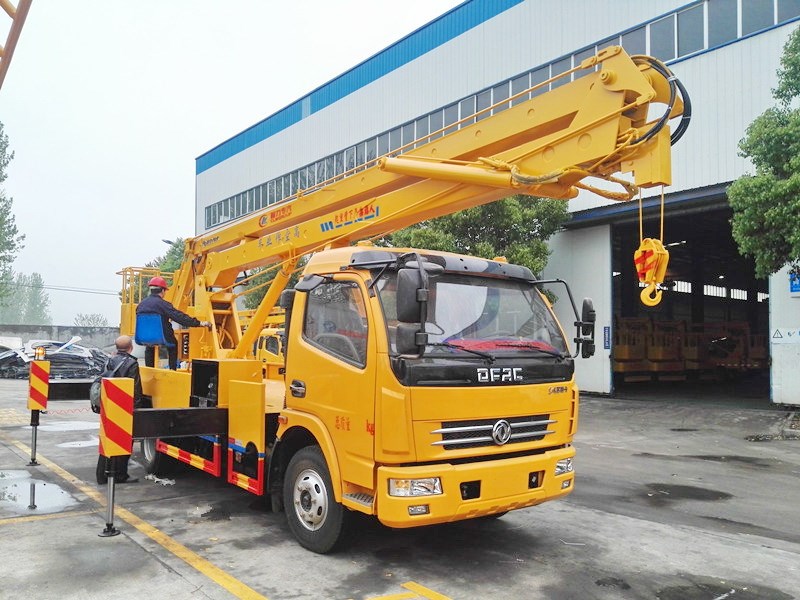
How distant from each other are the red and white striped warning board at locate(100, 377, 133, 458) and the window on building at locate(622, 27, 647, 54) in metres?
17.0

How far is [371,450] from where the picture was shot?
15.0ft

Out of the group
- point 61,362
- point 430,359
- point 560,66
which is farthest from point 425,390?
point 61,362

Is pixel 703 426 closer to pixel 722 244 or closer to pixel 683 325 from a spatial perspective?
pixel 683 325

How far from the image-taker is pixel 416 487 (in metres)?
4.44

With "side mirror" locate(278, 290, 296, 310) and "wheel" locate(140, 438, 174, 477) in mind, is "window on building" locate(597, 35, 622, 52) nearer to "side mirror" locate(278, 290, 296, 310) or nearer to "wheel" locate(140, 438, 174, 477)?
"side mirror" locate(278, 290, 296, 310)

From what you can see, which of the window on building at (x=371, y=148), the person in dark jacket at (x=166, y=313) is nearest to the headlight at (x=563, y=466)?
the person in dark jacket at (x=166, y=313)

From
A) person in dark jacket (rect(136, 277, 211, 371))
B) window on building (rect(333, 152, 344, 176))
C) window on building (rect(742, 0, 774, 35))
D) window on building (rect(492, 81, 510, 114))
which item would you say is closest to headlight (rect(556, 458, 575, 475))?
person in dark jacket (rect(136, 277, 211, 371))

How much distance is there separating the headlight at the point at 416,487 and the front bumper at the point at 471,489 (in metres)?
0.03

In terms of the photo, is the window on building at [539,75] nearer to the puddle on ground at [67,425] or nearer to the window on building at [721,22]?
the window on building at [721,22]

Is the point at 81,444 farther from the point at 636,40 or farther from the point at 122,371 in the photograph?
the point at 636,40

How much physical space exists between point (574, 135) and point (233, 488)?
530cm

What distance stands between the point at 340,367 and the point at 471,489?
134 cm

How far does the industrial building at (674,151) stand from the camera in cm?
1608

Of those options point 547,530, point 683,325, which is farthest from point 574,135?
point 683,325
